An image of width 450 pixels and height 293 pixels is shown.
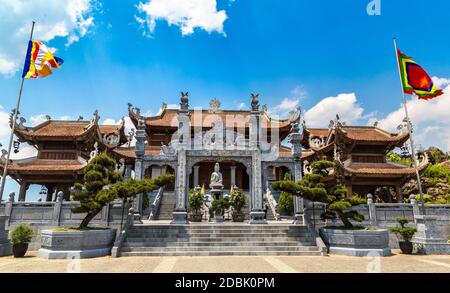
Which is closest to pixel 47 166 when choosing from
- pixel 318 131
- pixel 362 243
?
pixel 362 243

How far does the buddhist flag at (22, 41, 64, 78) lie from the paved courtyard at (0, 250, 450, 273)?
27.3ft

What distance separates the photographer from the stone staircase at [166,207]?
18.6 meters

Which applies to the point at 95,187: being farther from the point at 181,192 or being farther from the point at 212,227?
the point at 212,227

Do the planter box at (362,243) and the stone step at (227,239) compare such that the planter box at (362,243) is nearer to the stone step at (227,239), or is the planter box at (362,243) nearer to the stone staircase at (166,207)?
the stone step at (227,239)

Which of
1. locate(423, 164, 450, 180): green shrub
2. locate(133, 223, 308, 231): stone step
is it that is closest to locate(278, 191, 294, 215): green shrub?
locate(133, 223, 308, 231): stone step

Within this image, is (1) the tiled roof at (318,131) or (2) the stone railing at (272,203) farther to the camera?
(1) the tiled roof at (318,131)

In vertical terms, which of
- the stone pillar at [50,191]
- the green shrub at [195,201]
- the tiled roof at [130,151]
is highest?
the tiled roof at [130,151]

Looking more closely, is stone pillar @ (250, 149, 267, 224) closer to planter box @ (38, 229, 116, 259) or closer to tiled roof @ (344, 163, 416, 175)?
planter box @ (38, 229, 116, 259)

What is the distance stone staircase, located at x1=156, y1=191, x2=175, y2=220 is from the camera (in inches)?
733

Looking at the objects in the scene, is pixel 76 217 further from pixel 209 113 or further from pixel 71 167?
pixel 209 113

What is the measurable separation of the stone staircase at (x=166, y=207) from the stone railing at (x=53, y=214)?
6257 millimetres

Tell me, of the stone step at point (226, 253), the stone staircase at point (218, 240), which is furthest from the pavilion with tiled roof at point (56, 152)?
the stone step at point (226, 253)

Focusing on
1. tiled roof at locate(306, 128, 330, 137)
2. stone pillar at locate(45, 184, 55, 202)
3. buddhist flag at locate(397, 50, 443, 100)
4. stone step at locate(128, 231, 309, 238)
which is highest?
tiled roof at locate(306, 128, 330, 137)
